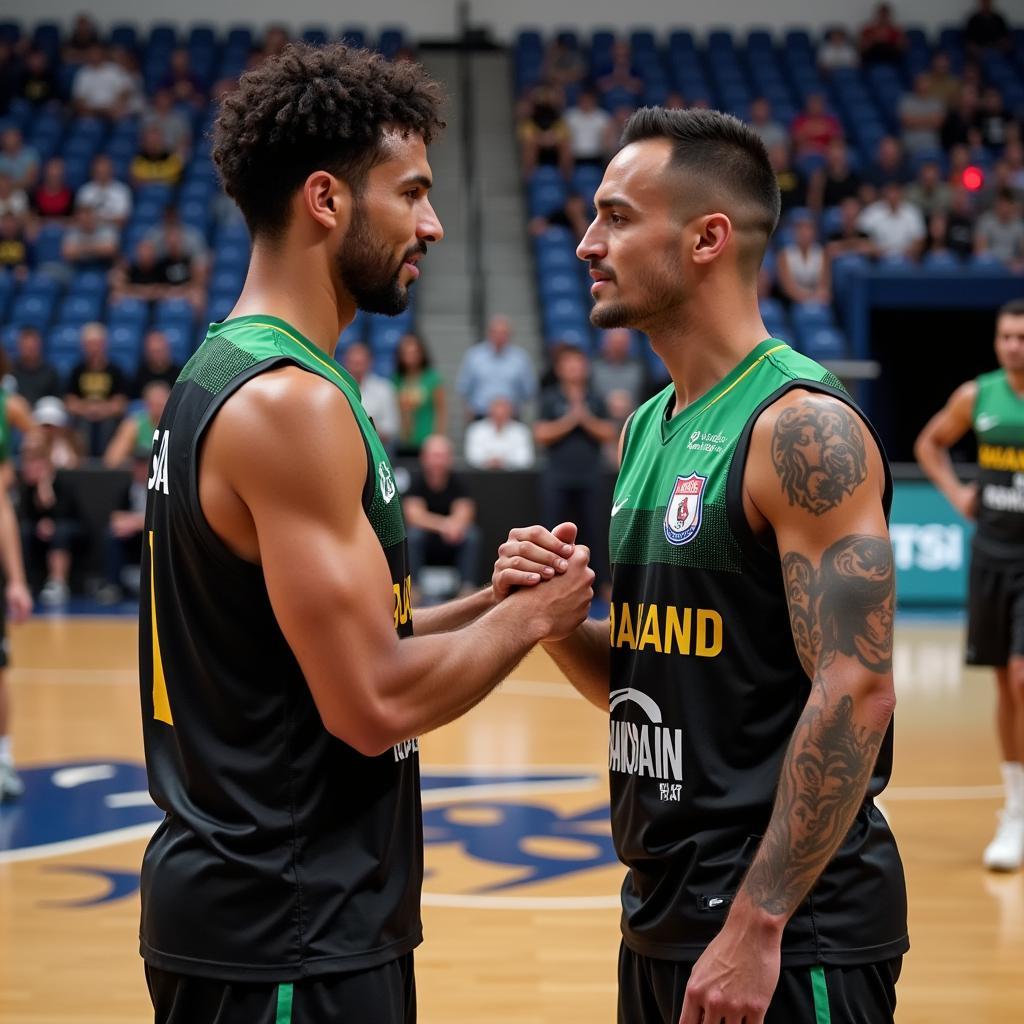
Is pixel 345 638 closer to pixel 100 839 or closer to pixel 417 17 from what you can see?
pixel 100 839

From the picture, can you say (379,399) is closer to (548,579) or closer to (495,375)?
(495,375)

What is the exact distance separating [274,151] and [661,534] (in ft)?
2.77

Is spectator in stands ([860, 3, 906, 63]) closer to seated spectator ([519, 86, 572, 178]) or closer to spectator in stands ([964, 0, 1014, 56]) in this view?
spectator in stands ([964, 0, 1014, 56])

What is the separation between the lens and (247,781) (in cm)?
219

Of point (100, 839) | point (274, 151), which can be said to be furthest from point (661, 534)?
point (100, 839)

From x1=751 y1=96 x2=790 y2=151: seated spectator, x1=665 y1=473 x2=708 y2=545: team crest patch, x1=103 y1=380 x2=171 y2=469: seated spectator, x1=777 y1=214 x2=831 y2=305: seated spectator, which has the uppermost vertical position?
x1=751 y1=96 x2=790 y2=151: seated spectator

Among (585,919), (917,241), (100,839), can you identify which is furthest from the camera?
(917,241)

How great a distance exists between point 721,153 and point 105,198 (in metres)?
14.3

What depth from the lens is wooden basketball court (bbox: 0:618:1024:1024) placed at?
4.50 m

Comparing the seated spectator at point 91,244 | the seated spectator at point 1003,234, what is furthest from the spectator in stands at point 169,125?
the seated spectator at point 1003,234

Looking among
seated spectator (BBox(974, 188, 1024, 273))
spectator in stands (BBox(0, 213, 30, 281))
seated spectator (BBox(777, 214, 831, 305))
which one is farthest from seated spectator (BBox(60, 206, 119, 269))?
seated spectator (BBox(974, 188, 1024, 273))

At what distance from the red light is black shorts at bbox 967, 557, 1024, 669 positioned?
11365 millimetres

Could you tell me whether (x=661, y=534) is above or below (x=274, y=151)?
below

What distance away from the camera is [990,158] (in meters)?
16.9
